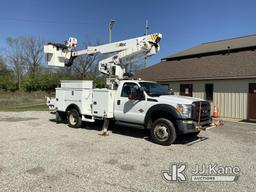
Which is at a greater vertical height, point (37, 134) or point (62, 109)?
point (62, 109)

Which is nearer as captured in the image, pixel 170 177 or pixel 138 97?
pixel 170 177

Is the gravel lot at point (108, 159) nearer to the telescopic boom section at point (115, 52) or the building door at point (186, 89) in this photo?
the telescopic boom section at point (115, 52)

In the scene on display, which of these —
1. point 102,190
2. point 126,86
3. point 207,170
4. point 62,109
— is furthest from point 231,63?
point 102,190

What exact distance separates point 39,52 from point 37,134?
173 feet

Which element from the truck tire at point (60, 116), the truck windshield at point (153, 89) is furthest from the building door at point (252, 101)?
the truck tire at point (60, 116)

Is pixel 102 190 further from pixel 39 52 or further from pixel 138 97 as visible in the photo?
pixel 39 52

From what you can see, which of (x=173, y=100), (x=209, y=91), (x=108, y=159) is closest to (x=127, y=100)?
(x=173, y=100)

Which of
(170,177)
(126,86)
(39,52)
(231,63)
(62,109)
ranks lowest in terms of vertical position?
(170,177)

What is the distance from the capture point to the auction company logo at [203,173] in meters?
5.29

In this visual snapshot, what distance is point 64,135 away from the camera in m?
9.56

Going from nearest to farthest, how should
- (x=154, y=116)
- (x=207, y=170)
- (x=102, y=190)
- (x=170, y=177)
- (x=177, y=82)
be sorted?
(x=102, y=190), (x=170, y=177), (x=207, y=170), (x=154, y=116), (x=177, y=82)

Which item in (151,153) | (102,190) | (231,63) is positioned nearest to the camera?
(102,190)

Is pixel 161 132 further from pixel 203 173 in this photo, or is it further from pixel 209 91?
pixel 209 91

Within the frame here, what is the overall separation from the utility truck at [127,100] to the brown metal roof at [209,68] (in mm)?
8020
